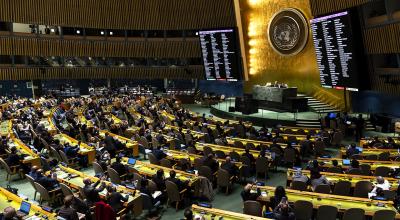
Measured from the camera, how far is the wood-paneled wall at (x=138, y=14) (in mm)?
32531

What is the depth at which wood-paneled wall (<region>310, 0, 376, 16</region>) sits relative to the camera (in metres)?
18.3

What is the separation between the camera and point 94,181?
9945mm

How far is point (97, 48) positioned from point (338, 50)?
2378 cm

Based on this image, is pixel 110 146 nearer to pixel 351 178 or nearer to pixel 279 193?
pixel 279 193

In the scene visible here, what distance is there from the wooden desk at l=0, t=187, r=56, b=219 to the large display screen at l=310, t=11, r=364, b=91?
50.0 ft

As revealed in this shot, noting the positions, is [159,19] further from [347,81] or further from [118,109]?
[347,81]

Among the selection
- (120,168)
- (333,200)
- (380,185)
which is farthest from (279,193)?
(120,168)

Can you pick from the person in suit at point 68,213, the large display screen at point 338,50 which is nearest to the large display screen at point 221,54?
Answer: the large display screen at point 338,50

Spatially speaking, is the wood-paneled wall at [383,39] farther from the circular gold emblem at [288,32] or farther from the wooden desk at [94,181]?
the wooden desk at [94,181]

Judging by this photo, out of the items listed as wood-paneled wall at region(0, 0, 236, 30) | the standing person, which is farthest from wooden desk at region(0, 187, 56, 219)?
wood-paneled wall at region(0, 0, 236, 30)

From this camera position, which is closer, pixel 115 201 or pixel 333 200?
pixel 333 200

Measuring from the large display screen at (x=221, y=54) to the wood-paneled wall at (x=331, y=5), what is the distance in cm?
553

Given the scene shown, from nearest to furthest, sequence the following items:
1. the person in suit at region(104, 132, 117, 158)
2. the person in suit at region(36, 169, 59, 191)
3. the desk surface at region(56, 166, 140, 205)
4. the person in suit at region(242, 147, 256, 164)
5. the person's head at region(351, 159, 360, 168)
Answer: the desk surface at region(56, 166, 140, 205) < the person in suit at region(36, 169, 59, 191) < the person's head at region(351, 159, 360, 168) < the person in suit at region(242, 147, 256, 164) < the person in suit at region(104, 132, 117, 158)

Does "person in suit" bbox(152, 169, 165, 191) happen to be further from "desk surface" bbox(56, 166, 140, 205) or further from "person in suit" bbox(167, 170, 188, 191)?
"desk surface" bbox(56, 166, 140, 205)
